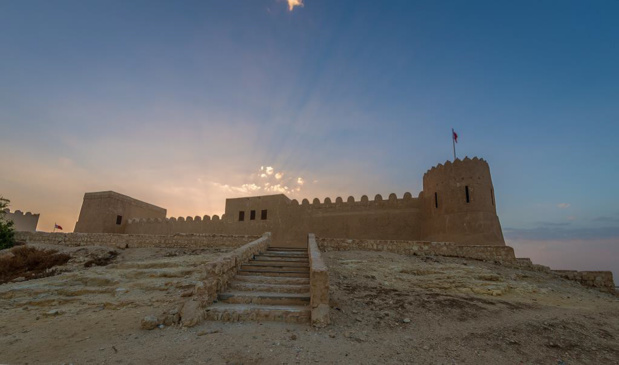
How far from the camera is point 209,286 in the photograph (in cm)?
641

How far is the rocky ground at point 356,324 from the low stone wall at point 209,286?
25cm

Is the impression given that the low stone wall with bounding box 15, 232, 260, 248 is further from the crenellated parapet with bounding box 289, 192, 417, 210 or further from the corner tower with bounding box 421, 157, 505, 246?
the corner tower with bounding box 421, 157, 505, 246

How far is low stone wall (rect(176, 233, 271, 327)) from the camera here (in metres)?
5.74

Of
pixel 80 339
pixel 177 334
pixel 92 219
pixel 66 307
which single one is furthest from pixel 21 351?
pixel 92 219

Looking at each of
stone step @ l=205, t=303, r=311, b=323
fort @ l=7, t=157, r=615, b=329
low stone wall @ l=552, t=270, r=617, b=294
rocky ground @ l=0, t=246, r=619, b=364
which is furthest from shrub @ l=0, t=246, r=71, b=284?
low stone wall @ l=552, t=270, r=617, b=294

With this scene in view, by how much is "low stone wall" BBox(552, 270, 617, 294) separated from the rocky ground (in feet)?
4.77

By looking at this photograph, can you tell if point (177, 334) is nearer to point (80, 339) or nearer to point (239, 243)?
point (80, 339)

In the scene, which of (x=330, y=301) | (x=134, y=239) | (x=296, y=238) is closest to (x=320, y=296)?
(x=330, y=301)

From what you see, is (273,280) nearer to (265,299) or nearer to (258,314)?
(265,299)

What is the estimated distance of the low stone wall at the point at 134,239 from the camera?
49.5 ft

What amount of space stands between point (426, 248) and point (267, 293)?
8.33 metres

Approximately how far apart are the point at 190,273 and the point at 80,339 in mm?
4930

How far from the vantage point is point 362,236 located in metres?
17.9

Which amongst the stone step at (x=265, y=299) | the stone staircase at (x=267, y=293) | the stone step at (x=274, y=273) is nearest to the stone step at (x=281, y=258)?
the stone staircase at (x=267, y=293)
